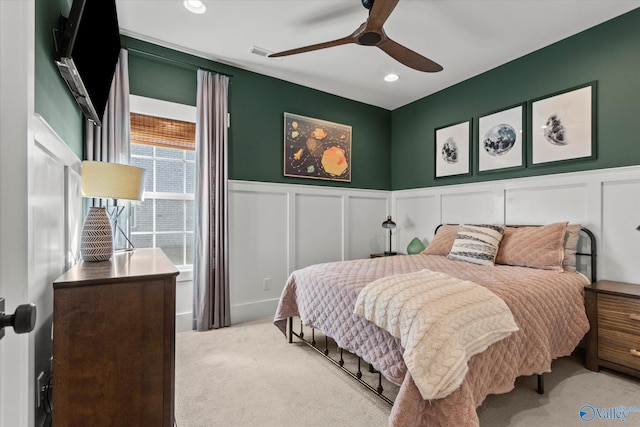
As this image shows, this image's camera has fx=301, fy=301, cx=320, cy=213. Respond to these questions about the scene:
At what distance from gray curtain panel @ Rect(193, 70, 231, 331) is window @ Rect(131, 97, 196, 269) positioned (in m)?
0.21

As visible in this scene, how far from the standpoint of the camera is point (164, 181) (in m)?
3.10

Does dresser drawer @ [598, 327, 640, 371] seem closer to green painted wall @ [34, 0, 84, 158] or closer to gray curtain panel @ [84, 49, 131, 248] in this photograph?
green painted wall @ [34, 0, 84, 158]

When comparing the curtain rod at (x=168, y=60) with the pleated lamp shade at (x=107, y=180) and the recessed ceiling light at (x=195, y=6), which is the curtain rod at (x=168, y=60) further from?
the pleated lamp shade at (x=107, y=180)

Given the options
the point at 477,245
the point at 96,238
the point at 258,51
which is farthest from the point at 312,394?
the point at 258,51

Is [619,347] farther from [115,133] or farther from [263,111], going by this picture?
[115,133]

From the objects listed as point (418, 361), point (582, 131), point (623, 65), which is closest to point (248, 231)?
point (418, 361)

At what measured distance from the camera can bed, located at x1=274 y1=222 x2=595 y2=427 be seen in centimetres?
136

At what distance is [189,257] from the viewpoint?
10.6ft

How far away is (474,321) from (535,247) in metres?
1.61

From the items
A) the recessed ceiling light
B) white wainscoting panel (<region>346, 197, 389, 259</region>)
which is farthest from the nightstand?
the recessed ceiling light

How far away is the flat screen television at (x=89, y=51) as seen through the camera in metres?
1.39

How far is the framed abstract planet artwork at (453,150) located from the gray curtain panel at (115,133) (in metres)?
3.60

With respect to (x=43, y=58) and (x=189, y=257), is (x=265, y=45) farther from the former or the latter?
(x=189, y=257)
